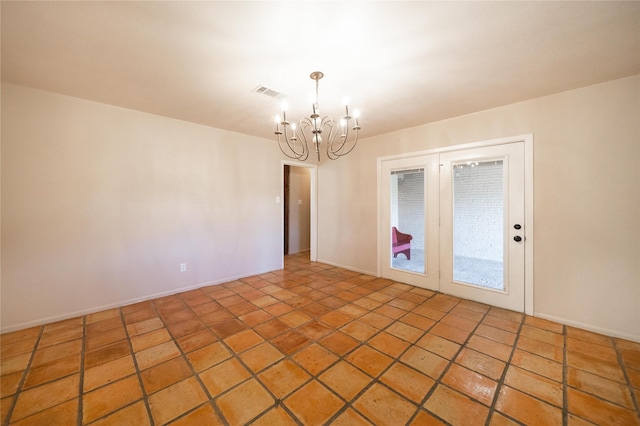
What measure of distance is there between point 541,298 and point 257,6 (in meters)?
3.90

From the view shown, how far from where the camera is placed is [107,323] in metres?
2.64

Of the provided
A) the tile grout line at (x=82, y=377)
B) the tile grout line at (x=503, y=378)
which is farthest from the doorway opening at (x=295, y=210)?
the tile grout line at (x=503, y=378)

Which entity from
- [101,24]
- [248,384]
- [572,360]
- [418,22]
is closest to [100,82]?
[101,24]

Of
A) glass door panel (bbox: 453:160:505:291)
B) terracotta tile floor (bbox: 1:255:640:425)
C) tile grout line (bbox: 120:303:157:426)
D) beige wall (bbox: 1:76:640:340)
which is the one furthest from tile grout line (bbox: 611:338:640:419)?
tile grout line (bbox: 120:303:157:426)

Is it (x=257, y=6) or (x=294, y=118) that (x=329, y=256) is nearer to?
(x=294, y=118)

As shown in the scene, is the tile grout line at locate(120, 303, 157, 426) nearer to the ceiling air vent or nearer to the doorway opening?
the ceiling air vent

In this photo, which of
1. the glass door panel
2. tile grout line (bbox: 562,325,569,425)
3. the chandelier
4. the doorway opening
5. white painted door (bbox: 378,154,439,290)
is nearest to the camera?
tile grout line (bbox: 562,325,569,425)

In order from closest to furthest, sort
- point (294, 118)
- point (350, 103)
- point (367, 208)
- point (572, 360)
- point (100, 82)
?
point (572, 360) < point (100, 82) < point (350, 103) < point (294, 118) < point (367, 208)

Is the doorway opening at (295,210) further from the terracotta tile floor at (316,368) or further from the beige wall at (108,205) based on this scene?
the terracotta tile floor at (316,368)

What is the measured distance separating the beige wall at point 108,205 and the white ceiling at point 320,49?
418mm

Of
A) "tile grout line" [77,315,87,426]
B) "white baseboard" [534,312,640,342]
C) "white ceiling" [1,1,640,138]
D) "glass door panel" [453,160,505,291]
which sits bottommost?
"tile grout line" [77,315,87,426]

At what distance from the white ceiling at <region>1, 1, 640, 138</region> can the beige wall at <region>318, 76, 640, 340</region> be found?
0.77 ft

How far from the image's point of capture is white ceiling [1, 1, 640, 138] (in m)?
1.54

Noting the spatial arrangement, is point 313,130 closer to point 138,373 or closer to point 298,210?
point 138,373
